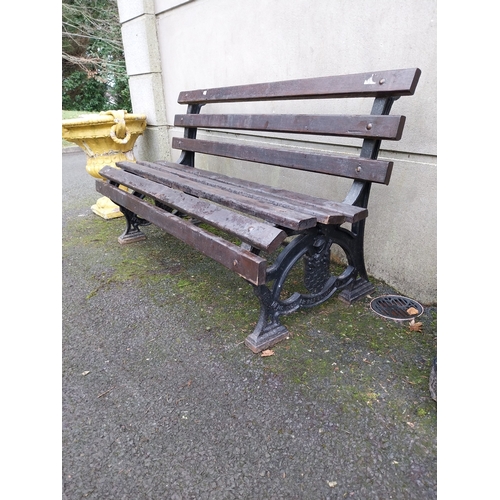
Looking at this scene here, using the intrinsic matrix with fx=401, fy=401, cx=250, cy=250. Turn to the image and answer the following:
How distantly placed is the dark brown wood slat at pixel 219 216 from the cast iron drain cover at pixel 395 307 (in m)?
0.93

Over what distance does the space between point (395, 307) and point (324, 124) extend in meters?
1.12

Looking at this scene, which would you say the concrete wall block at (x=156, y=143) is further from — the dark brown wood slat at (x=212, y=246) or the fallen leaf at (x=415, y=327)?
the fallen leaf at (x=415, y=327)

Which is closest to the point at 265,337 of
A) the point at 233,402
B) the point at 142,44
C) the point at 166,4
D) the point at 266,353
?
the point at 266,353

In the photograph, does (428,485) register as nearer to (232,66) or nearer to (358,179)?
(358,179)

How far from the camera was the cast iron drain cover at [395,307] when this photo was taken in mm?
2230

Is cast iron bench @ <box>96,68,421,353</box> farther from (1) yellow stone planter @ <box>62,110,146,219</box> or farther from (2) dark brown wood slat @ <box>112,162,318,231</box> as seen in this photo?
(1) yellow stone planter @ <box>62,110,146,219</box>

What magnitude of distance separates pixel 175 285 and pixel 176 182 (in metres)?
0.68

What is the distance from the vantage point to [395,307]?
2328 mm

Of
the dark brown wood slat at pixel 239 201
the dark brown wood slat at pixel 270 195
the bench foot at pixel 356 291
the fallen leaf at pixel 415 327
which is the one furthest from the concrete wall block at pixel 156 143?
the fallen leaf at pixel 415 327

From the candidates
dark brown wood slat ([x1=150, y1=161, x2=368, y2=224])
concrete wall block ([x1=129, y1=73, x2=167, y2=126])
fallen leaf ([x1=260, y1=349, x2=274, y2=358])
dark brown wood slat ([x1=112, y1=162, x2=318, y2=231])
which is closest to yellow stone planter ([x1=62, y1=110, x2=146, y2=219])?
concrete wall block ([x1=129, y1=73, x2=167, y2=126])

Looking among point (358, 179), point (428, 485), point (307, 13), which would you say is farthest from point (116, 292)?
point (307, 13)

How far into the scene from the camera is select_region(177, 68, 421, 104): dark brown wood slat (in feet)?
5.89

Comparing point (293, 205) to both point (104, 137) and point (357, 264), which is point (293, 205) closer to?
point (357, 264)

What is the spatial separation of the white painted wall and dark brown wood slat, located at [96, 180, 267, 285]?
112cm
